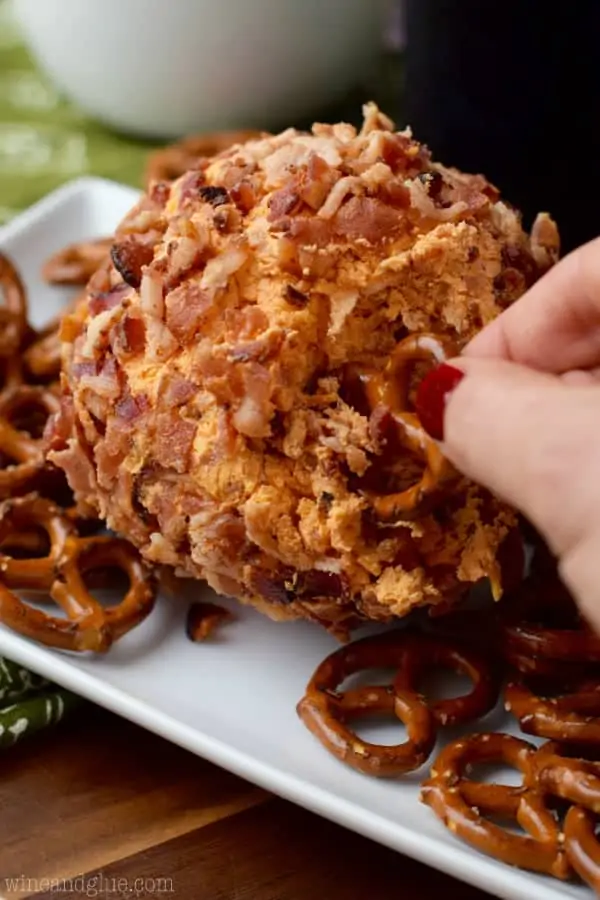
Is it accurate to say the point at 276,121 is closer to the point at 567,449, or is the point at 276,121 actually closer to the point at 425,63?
the point at 425,63

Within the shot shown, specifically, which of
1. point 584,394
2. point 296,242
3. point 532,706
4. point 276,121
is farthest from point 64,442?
point 276,121

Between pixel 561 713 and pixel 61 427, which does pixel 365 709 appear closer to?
pixel 561 713

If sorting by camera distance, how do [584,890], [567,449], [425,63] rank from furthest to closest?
[425,63], [584,890], [567,449]

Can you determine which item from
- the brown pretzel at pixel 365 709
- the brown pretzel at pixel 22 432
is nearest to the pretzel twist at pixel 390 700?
the brown pretzel at pixel 365 709

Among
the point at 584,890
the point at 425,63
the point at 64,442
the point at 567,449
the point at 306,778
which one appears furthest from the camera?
the point at 425,63

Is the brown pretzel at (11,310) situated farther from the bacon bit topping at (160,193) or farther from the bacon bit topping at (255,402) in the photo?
the bacon bit topping at (255,402)

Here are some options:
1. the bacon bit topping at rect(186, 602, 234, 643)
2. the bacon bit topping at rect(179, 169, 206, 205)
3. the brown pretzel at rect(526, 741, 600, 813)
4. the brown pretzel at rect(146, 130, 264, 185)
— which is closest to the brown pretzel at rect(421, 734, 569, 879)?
the brown pretzel at rect(526, 741, 600, 813)

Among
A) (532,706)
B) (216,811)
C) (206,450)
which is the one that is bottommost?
(216,811)

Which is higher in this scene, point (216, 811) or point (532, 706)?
point (532, 706)
